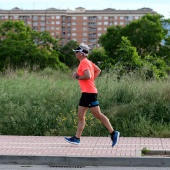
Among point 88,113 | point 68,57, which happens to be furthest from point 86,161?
point 68,57

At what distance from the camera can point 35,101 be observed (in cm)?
1502

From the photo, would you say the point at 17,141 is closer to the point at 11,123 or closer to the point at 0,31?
the point at 11,123

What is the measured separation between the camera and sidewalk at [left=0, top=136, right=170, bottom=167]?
10008mm

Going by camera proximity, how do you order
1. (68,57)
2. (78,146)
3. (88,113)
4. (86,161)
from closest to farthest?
(86,161)
(78,146)
(88,113)
(68,57)

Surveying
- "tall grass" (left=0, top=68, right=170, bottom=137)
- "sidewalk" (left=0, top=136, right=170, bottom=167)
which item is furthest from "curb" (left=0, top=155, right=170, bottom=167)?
"tall grass" (left=0, top=68, right=170, bottom=137)

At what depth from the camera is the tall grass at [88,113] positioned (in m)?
13.4

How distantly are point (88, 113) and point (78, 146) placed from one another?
2.96 meters

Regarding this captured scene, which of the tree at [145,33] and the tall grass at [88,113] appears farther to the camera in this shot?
the tree at [145,33]

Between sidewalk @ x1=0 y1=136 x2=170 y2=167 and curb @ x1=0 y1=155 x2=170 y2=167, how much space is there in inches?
2.8

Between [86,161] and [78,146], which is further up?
[86,161]

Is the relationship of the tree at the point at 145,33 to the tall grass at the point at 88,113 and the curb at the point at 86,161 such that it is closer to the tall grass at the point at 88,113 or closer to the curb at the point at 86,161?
the tall grass at the point at 88,113

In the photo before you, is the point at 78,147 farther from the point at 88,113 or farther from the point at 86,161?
the point at 88,113

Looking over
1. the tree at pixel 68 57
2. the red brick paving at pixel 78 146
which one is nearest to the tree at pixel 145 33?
the tree at pixel 68 57

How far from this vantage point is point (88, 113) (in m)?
14.0
